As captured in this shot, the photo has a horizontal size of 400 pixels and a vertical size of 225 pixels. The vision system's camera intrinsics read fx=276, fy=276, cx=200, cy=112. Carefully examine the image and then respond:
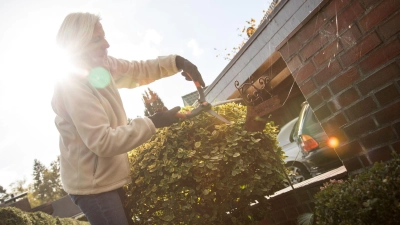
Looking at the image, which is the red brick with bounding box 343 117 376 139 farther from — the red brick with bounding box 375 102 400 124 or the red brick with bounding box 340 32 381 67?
the red brick with bounding box 340 32 381 67

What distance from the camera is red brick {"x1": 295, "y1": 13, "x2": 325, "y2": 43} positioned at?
6.08ft

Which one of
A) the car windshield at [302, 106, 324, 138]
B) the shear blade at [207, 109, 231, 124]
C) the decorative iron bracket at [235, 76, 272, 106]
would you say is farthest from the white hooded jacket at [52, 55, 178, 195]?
the car windshield at [302, 106, 324, 138]

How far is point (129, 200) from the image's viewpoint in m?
2.38

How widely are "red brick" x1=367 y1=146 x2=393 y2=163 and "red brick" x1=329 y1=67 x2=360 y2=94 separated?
44 centimetres

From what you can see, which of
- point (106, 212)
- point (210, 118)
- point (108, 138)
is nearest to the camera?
point (108, 138)

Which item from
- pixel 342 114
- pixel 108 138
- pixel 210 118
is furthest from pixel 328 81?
pixel 108 138

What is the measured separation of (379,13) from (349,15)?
17cm

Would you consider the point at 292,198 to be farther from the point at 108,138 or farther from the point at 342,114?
the point at 108,138

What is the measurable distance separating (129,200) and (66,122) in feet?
2.78

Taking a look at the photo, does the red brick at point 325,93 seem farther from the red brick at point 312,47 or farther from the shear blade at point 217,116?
the shear blade at point 217,116

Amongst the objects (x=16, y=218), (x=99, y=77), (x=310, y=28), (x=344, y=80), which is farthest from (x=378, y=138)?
(x=16, y=218)

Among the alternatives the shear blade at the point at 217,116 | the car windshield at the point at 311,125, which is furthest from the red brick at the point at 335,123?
the car windshield at the point at 311,125

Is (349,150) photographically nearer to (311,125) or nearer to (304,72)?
(304,72)

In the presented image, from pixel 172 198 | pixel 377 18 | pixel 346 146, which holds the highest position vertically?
pixel 377 18
